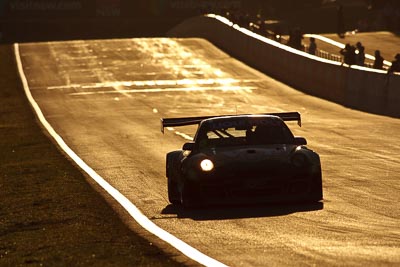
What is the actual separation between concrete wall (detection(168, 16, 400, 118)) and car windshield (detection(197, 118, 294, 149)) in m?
20.1

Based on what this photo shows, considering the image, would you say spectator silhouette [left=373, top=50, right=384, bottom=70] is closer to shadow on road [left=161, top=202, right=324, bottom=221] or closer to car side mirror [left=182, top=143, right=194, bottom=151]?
car side mirror [left=182, top=143, right=194, bottom=151]

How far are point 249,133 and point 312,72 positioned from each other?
31619 mm

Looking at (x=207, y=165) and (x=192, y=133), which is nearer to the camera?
(x=207, y=165)

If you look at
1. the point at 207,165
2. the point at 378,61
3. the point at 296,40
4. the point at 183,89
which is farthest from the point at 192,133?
the point at 296,40

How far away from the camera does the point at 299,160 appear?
1568cm

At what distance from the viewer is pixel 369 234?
12.5 m

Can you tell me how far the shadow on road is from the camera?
14.9m

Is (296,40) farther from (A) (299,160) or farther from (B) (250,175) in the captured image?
(B) (250,175)

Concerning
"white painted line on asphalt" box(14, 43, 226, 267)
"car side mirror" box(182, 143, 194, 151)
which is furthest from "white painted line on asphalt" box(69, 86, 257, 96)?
"car side mirror" box(182, 143, 194, 151)

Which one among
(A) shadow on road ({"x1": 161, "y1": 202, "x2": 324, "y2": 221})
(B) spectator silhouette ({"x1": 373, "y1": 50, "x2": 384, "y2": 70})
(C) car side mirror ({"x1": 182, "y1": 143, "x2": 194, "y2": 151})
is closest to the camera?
(A) shadow on road ({"x1": 161, "y1": 202, "x2": 324, "y2": 221})

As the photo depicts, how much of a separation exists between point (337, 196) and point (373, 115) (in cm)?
2112

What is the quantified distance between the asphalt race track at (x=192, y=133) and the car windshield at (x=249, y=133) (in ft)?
3.41

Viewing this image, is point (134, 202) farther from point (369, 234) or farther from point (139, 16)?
point (139, 16)

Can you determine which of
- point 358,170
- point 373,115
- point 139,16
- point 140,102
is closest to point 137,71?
point 140,102
